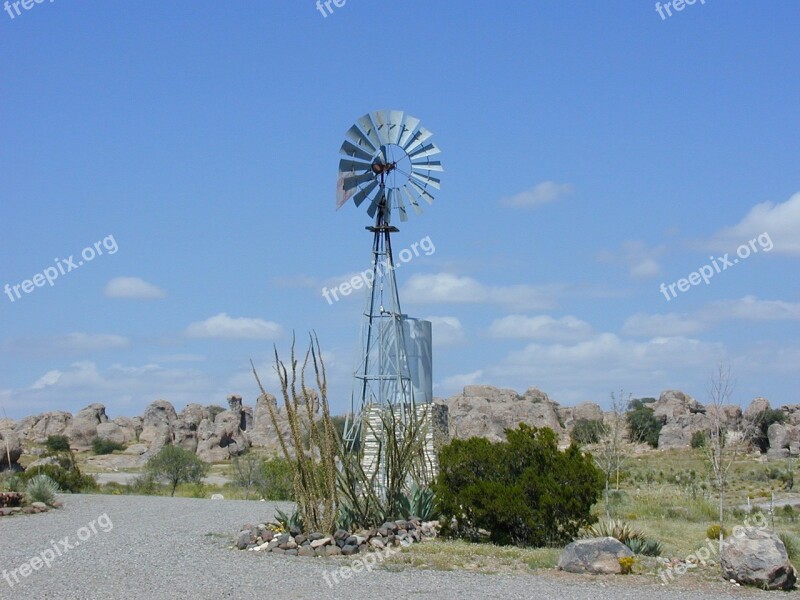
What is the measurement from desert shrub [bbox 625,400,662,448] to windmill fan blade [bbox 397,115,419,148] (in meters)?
44.9

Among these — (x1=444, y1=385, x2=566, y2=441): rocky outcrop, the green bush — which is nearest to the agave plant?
the green bush

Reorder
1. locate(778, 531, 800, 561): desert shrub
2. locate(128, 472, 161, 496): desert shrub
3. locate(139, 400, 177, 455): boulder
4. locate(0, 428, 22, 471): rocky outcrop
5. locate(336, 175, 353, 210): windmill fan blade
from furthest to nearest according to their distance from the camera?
locate(139, 400, 177, 455): boulder → locate(0, 428, 22, 471): rocky outcrop → locate(128, 472, 161, 496): desert shrub → locate(336, 175, 353, 210): windmill fan blade → locate(778, 531, 800, 561): desert shrub

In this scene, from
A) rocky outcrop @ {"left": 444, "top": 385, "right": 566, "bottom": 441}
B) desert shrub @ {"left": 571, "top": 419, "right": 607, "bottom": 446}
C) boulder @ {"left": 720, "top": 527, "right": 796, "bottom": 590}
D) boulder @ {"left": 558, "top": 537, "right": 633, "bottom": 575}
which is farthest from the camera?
rocky outcrop @ {"left": 444, "top": 385, "right": 566, "bottom": 441}

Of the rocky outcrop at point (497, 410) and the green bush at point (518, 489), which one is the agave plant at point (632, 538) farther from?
the rocky outcrop at point (497, 410)

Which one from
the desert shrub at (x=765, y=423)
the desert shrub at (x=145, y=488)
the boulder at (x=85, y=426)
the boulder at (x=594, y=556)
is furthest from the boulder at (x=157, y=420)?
the boulder at (x=594, y=556)

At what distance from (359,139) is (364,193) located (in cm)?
119

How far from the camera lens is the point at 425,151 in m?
20.0

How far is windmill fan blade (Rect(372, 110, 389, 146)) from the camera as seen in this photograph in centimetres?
1950

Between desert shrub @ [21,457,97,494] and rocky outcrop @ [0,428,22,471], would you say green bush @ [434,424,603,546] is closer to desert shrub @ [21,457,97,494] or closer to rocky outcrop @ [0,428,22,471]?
desert shrub @ [21,457,97,494]

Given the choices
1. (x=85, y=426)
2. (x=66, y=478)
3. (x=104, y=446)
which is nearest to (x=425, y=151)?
(x=66, y=478)

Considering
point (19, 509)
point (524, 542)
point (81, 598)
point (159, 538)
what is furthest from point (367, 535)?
point (19, 509)

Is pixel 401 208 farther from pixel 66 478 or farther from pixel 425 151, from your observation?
pixel 66 478

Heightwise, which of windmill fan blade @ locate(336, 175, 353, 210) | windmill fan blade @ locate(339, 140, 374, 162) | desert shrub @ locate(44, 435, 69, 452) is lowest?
desert shrub @ locate(44, 435, 69, 452)

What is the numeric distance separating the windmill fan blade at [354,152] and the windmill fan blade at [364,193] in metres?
0.59
